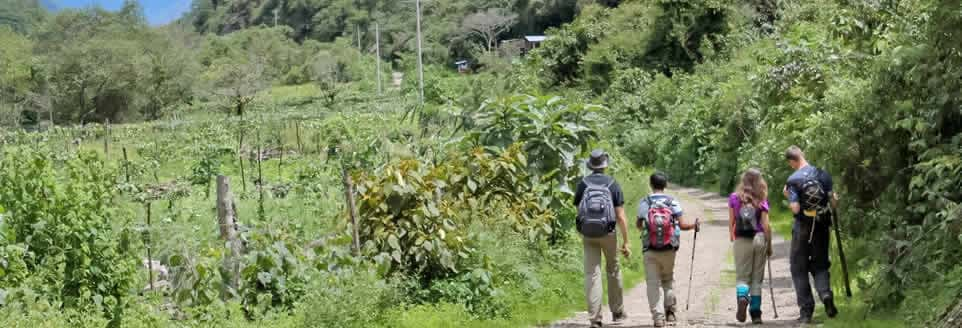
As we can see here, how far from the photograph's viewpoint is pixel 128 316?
7.50 meters

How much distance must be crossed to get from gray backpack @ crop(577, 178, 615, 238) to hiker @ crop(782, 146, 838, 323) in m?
1.52

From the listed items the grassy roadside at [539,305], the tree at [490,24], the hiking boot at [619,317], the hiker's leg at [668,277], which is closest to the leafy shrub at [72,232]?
the grassy roadside at [539,305]

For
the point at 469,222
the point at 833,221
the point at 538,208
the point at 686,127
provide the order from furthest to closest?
the point at 686,127, the point at 538,208, the point at 469,222, the point at 833,221

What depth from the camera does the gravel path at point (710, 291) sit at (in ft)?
31.3

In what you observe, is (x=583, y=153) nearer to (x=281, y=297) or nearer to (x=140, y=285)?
(x=281, y=297)

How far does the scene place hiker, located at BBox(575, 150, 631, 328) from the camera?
880 centimetres

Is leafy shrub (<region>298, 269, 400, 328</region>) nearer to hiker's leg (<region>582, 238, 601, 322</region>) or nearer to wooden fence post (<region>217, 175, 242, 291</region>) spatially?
wooden fence post (<region>217, 175, 242, 291</region>)

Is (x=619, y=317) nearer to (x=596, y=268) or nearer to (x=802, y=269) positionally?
(x=596, y=268)

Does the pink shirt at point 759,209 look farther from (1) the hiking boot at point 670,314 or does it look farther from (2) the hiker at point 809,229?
(1) the hiking boot at point 670,314

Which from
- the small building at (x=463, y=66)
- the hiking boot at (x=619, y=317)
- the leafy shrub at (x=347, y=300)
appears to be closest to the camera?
the leafy shrub at (x=347, y=300)

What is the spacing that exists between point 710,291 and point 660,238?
3381mm

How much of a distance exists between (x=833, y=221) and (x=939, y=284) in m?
1.60

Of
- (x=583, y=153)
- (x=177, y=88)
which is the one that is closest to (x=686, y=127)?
(x=583, y=153)

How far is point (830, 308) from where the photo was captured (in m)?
8.96
